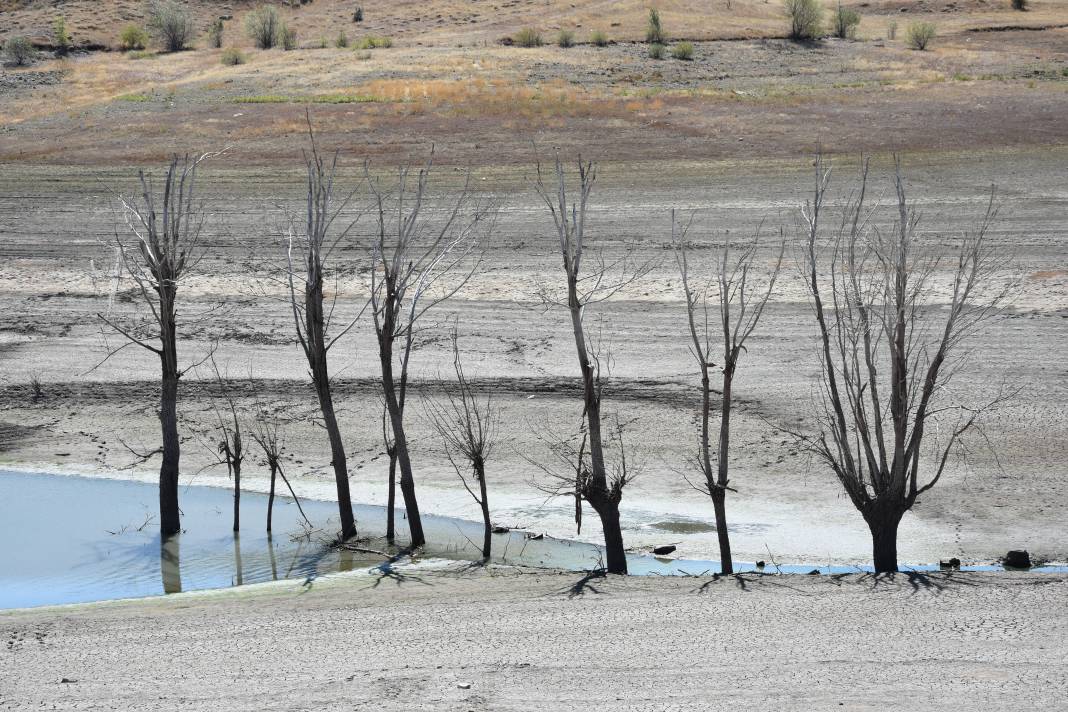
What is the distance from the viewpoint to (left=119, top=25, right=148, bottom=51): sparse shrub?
7306 centimetres

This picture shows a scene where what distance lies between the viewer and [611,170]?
37562 millimetres

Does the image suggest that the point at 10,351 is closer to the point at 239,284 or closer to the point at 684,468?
the point at 239,284

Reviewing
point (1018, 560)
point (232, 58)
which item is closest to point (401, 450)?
point (1018, 560)

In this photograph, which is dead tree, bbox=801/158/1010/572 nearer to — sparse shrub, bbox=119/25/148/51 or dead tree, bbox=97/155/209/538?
dead tree, bbox=97/155/209/538

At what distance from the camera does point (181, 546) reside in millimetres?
18250

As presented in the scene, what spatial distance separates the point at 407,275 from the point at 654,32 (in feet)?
168

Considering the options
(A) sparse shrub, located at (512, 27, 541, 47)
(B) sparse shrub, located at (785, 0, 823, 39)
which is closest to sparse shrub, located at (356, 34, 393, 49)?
(A) sparse shrub, located at (512, 27, 541, 47)

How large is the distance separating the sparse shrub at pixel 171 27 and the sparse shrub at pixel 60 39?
5.11m

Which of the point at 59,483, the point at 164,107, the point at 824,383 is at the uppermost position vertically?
the point at 164,107

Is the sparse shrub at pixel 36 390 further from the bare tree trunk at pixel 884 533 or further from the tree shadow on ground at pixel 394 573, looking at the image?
the bare tree trunk at pixel 884 533

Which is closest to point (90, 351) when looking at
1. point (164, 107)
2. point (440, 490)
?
point (440, 490)

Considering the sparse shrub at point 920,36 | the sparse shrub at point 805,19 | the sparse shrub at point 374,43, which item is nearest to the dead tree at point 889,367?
the sparse shrub at point 920,36

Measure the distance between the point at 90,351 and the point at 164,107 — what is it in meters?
25.4

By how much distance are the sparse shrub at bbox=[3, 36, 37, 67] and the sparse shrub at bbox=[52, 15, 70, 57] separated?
3.31m
